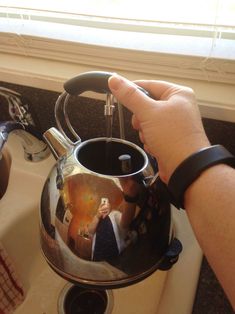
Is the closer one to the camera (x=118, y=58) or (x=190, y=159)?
(x=190, y=159)

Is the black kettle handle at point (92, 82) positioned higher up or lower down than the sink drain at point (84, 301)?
higher up

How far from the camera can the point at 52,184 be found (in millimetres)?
450

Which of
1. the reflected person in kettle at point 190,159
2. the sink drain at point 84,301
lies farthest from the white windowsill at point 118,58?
the sink drain at point 84,301

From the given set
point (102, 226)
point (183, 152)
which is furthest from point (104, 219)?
point (183, 152)

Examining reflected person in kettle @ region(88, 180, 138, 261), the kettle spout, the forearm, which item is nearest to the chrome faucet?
the kettle spout

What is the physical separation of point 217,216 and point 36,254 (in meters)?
0.49

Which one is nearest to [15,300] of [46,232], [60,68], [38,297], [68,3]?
[38,297]

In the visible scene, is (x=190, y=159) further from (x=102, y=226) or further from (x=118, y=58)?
(x=118, y=58)

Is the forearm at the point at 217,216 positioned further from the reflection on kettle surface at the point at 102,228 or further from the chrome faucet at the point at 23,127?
the chrome faucet at the point at 23,127

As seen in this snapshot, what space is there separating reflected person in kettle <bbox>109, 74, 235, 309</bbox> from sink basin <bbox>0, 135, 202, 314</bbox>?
16cm

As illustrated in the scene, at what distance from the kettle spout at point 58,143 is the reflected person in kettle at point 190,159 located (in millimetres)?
122

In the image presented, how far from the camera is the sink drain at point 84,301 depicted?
60cm

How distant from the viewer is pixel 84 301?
0.61m

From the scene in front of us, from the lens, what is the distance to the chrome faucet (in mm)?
616
